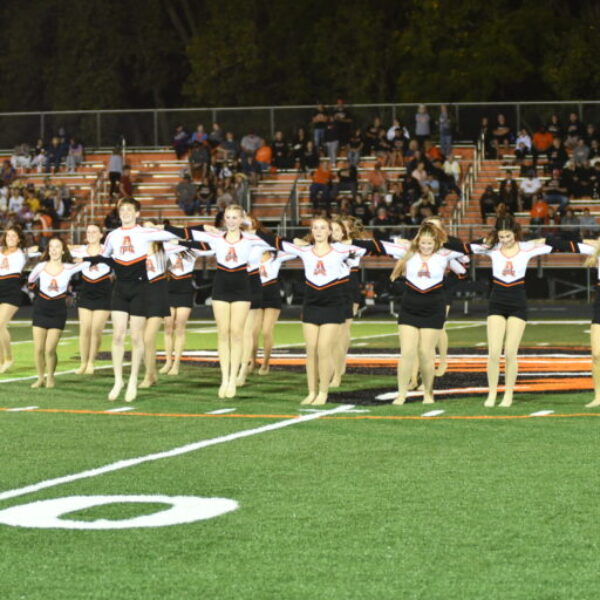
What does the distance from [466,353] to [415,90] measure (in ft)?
71.8

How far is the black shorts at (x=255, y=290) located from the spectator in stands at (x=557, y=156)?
17494mm

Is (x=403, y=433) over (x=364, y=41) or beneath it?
beneath

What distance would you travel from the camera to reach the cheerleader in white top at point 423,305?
40.7 feet

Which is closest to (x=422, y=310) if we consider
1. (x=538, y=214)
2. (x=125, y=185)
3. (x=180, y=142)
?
(x=538, y=214)

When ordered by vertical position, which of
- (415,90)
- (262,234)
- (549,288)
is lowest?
(549,288)

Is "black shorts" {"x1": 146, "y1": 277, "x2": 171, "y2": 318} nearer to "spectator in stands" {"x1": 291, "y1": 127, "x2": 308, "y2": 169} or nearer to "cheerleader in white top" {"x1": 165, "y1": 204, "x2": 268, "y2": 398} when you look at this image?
"cheerleader in white top" {"x1": 165, "y1": 204, "x2": 268, "y2": 398}

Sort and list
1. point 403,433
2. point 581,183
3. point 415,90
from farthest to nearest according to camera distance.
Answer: point 415,90
point 581,183
point 403,433

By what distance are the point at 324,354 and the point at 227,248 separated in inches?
55.7

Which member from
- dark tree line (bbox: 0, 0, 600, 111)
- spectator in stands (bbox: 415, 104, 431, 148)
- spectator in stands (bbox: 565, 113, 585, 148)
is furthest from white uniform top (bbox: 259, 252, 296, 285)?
dark tree line (bbox: 0, 0, 600, 111)

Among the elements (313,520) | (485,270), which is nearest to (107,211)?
(485,270)

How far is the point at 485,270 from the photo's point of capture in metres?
28.4

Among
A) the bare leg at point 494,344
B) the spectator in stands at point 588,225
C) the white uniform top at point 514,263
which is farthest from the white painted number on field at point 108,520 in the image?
the spectator in stands at point 588,225

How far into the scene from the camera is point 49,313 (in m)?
14.2

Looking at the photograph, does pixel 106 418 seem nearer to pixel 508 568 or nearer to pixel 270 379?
pixel 270 379
